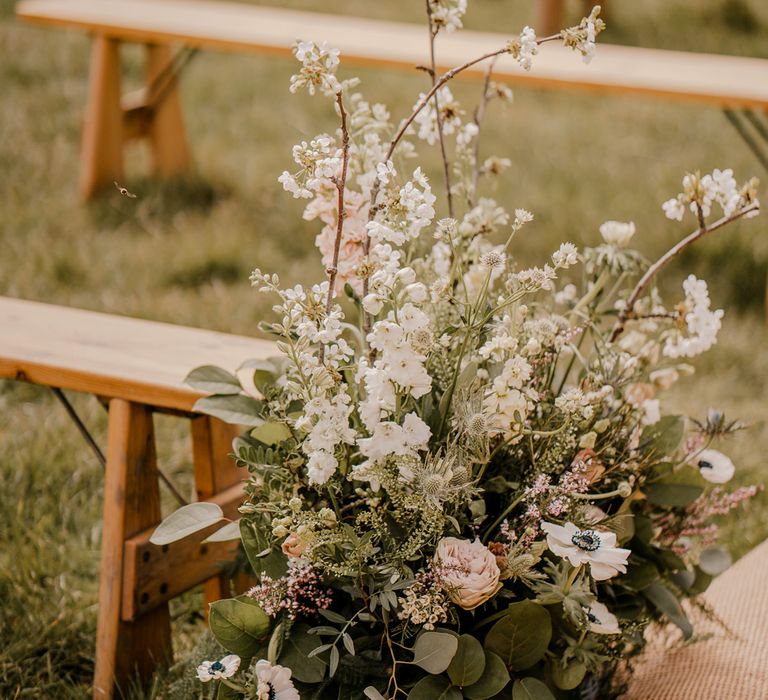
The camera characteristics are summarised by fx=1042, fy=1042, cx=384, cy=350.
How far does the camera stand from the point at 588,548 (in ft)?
3.81

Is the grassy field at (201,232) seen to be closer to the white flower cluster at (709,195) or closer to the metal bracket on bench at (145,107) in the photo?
the metal bracket on bench at (145,107)

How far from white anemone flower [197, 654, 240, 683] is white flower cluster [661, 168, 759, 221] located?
0.73 meters

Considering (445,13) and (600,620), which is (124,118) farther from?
(600,620)

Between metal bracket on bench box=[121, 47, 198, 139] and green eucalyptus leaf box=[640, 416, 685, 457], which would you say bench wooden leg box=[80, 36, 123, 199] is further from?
green eucalyptus leaf box=[640, 416, 685, 457]

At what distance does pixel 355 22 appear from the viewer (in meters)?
4.23

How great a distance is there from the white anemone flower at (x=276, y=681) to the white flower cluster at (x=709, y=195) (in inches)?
27.7

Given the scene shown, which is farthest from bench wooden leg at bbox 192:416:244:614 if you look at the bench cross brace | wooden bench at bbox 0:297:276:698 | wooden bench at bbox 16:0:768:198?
the bench cross brace

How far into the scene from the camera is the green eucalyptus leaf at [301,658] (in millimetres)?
1238

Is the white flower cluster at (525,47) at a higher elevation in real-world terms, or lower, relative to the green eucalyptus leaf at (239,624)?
higher

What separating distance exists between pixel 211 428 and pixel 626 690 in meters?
0.80

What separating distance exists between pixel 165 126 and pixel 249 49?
0.75 metres

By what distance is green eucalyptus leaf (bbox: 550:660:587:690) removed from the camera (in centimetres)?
128

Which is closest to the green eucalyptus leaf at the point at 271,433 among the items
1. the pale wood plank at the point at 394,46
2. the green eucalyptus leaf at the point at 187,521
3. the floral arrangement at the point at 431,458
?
the floral arrangement at the point at 431,458

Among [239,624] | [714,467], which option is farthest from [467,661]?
[714,467]
